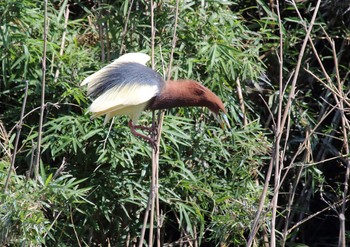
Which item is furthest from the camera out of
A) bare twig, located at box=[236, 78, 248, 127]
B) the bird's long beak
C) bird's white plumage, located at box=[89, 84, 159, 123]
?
bare twig, located at box=[236, 78, 248, 127]

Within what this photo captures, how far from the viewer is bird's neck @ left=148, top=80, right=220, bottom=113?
10.2ft

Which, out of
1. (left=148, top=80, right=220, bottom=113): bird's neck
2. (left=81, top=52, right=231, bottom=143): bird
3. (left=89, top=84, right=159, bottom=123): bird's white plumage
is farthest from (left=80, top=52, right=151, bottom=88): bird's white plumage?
(left=148, top=80, right=220, bottom=113): bird's neck

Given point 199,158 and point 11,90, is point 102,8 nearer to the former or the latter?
point 11,90

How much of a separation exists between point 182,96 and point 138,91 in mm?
180

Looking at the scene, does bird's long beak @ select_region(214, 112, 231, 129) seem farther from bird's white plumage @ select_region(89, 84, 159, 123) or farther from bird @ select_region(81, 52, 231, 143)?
bird's white plumage @ select_region(89, 84, 159, 123)

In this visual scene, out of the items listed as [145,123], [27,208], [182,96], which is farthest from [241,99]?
[27,208]

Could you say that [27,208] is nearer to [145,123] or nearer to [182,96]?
[182,96]

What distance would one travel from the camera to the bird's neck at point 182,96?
10.2 ft

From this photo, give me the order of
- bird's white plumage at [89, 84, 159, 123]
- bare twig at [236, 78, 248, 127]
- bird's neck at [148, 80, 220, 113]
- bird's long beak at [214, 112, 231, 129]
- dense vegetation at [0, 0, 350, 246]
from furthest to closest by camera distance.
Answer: bare twig at [236, 78, 248, 127], dense vegetation at [0, 0, 350, 246], bird's long beak at [214, 112, 231, 129], bird's neck at [148, 80, 220, 113], bird's white plumage at [89, 84, 159, 123]

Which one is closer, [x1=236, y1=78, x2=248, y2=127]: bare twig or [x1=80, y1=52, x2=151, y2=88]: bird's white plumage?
[x1=80, y1=52, x2=151, y2=88]: bird's white plumage

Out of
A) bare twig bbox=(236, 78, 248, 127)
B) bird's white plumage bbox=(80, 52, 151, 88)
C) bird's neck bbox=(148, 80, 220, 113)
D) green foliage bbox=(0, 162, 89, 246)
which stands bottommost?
green foliage bbox=(0, 162, 89, 246)

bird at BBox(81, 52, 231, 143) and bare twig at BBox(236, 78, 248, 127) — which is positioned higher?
bird at BBox(81, 52, 231, 143)

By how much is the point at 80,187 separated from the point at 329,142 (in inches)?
56.1

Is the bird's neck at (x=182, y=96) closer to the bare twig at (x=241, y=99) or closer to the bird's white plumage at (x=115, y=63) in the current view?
the bird's white plumage at (x=115, y=63)
